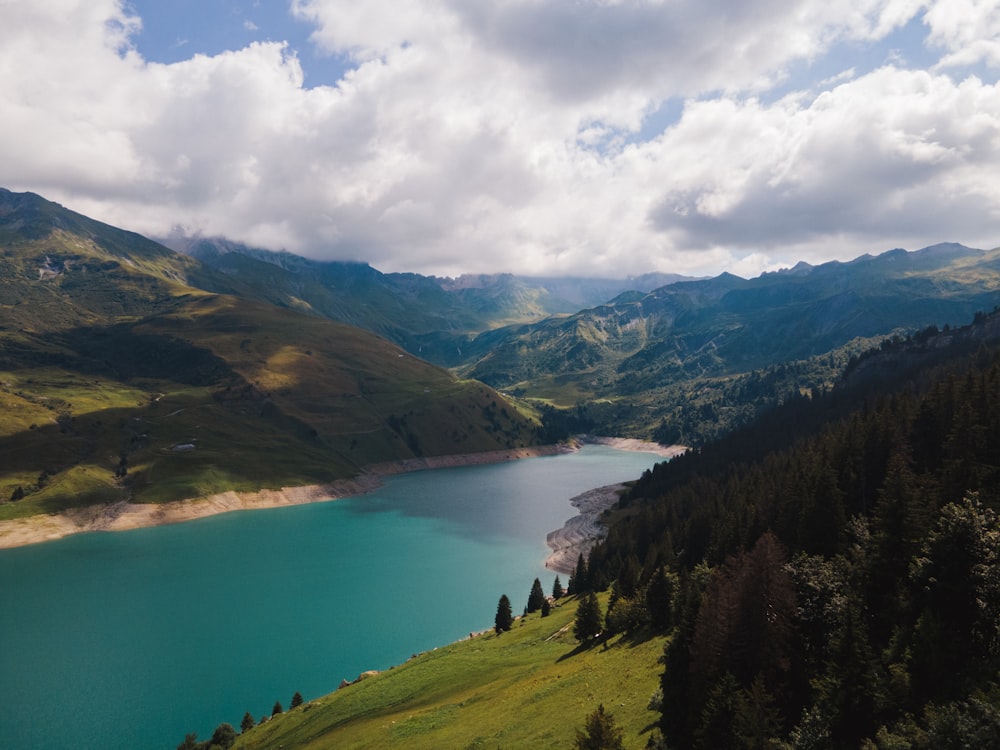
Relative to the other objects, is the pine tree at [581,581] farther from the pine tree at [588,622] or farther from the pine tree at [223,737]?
the pine tree at [223,737]

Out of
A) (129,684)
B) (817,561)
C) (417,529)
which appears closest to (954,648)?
(817,561)

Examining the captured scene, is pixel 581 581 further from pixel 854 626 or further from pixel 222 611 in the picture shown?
pixel 854 626

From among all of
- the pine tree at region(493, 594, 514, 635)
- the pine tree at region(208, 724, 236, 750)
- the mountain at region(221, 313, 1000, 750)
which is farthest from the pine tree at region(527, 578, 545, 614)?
the pine tree at region(208, 724, 236, 750)

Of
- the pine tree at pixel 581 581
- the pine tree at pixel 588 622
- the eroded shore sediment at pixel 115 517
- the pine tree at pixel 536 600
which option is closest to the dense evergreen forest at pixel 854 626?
the pine tree at pixel 588 622

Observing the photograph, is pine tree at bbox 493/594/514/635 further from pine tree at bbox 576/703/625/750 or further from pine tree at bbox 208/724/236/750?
pine tree at bbox 576/703/625/750

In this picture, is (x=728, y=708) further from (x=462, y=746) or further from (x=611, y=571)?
(x=611, y=571)
